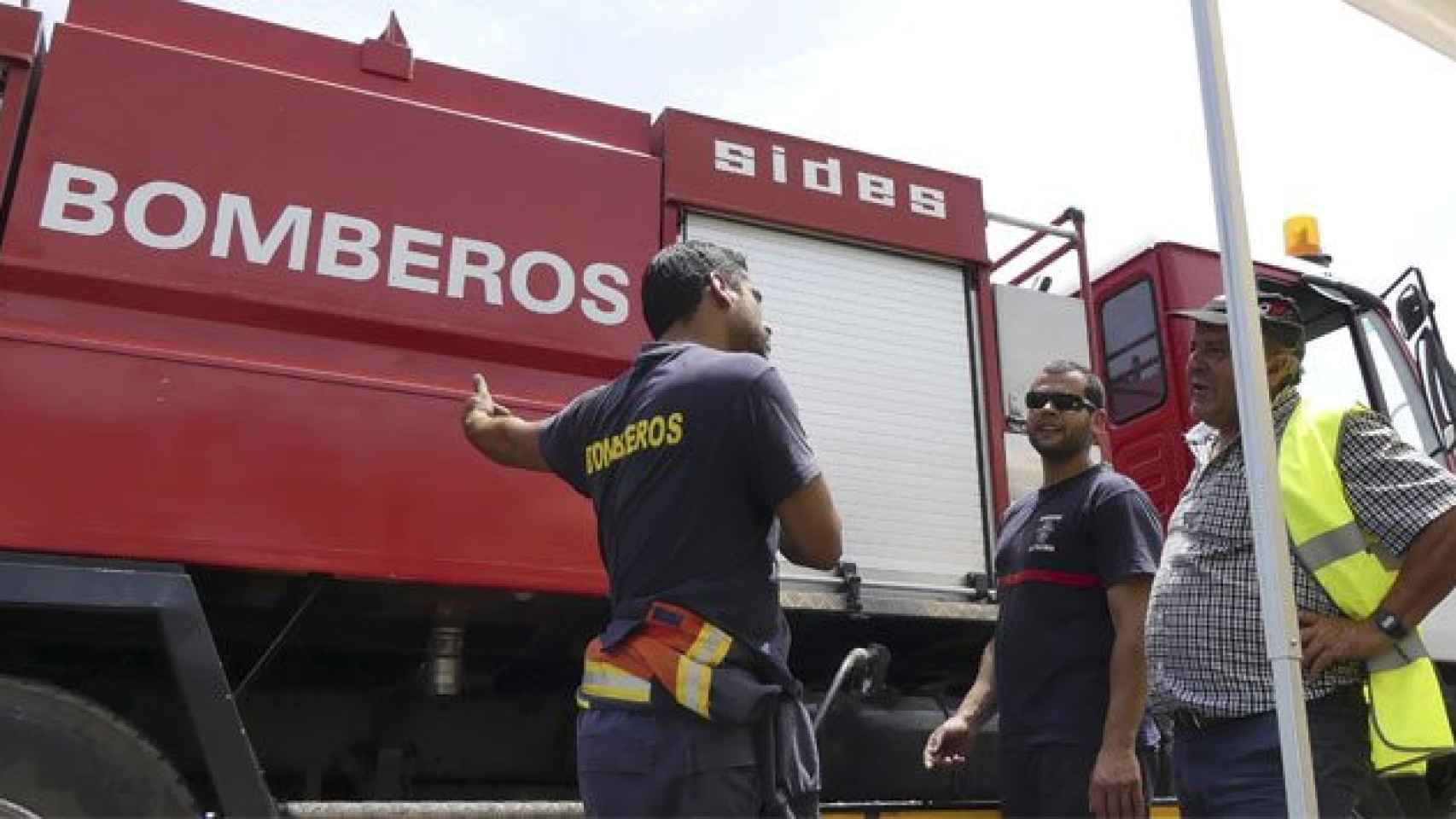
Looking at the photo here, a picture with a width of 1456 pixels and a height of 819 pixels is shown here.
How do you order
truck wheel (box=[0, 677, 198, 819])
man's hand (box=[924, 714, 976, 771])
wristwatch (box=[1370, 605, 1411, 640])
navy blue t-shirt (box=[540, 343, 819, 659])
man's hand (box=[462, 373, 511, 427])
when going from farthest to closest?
man's hand (box=[924, 714, 976, 771]), truck wheel (box=[0, 677, 198, 819]), man's hand (box=[462, 373, 511, 427]), wristwatch (box=[1370, 605, 1411, 640]), navy blue t-shirt (box=[540, 343, 819, 659])

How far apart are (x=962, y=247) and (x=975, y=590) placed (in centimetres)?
108

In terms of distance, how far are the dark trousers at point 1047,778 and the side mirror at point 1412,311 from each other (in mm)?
2471

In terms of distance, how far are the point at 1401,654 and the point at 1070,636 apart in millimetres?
739

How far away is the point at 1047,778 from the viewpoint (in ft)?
9.09

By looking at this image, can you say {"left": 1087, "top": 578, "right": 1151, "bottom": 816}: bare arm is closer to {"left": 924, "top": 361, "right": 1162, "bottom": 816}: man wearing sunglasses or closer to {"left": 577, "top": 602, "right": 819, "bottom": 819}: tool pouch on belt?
{"left": 924, "top": 361, "right": 1162, "bottom": 816}: man wearing sunglasses

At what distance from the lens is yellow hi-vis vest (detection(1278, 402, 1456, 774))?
2162 millimetres

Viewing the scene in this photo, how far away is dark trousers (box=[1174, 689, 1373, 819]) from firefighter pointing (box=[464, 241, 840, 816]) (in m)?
0.99

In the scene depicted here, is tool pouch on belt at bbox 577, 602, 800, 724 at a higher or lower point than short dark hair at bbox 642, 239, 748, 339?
lower

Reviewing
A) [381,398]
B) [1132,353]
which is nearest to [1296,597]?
[381,398]

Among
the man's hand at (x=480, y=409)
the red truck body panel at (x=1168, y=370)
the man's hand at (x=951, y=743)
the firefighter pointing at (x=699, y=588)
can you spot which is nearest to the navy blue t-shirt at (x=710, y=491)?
the firefighter pointing at (x=699, y=588)

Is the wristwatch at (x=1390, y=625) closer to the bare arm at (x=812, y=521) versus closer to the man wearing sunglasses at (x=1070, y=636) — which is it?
the man wearing sunglasses at (x=1070, y=636)

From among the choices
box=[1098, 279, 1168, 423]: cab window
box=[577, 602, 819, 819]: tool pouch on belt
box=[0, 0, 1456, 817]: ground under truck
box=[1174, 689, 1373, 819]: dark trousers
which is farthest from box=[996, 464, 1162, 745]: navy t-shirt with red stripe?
box=[1098, 279, 1168, 423]: cab window

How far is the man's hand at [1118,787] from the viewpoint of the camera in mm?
2555

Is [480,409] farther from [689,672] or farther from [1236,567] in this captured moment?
[1236,567]
